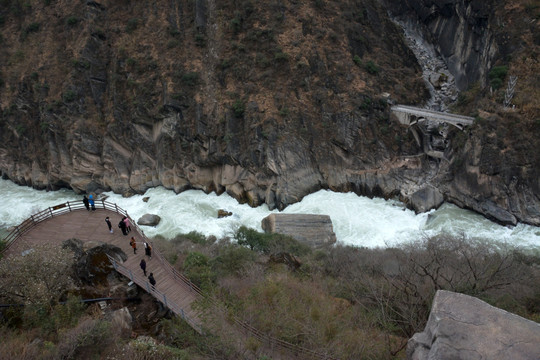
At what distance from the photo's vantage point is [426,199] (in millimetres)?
26969

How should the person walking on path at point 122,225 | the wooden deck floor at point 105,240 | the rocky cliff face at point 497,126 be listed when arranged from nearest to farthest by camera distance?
the wooden deck floor at point 105,240
the person walking on path at point 122,225
the rocky cliff face at point 497,126

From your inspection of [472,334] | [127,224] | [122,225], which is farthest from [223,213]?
[472,334]

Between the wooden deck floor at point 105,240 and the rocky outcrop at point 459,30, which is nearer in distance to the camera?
the wooden deck floor at point 105,240

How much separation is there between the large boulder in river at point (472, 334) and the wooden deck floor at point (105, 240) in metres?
7.80

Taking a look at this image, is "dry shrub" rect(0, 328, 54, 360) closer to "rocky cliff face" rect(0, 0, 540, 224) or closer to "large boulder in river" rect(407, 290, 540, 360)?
"large boulder in river" rect(407, 290, 540, 360)

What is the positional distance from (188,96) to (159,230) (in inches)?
518

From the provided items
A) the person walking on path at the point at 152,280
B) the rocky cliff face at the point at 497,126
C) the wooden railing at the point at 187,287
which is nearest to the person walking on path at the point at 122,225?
the wooden railing at the point at 187,287

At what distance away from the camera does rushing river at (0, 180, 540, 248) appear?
971 inches

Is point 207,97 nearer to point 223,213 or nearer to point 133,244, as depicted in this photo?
point 223,213

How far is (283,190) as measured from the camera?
29172mm

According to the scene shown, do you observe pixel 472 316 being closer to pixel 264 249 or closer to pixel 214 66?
pixel 264 249

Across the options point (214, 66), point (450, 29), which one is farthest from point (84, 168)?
point (450, 29)

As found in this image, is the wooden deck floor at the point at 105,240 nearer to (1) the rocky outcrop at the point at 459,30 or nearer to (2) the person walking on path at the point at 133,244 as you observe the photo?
(2) the person walking on path at the point at 133,244

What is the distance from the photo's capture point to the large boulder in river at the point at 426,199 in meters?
26.9
